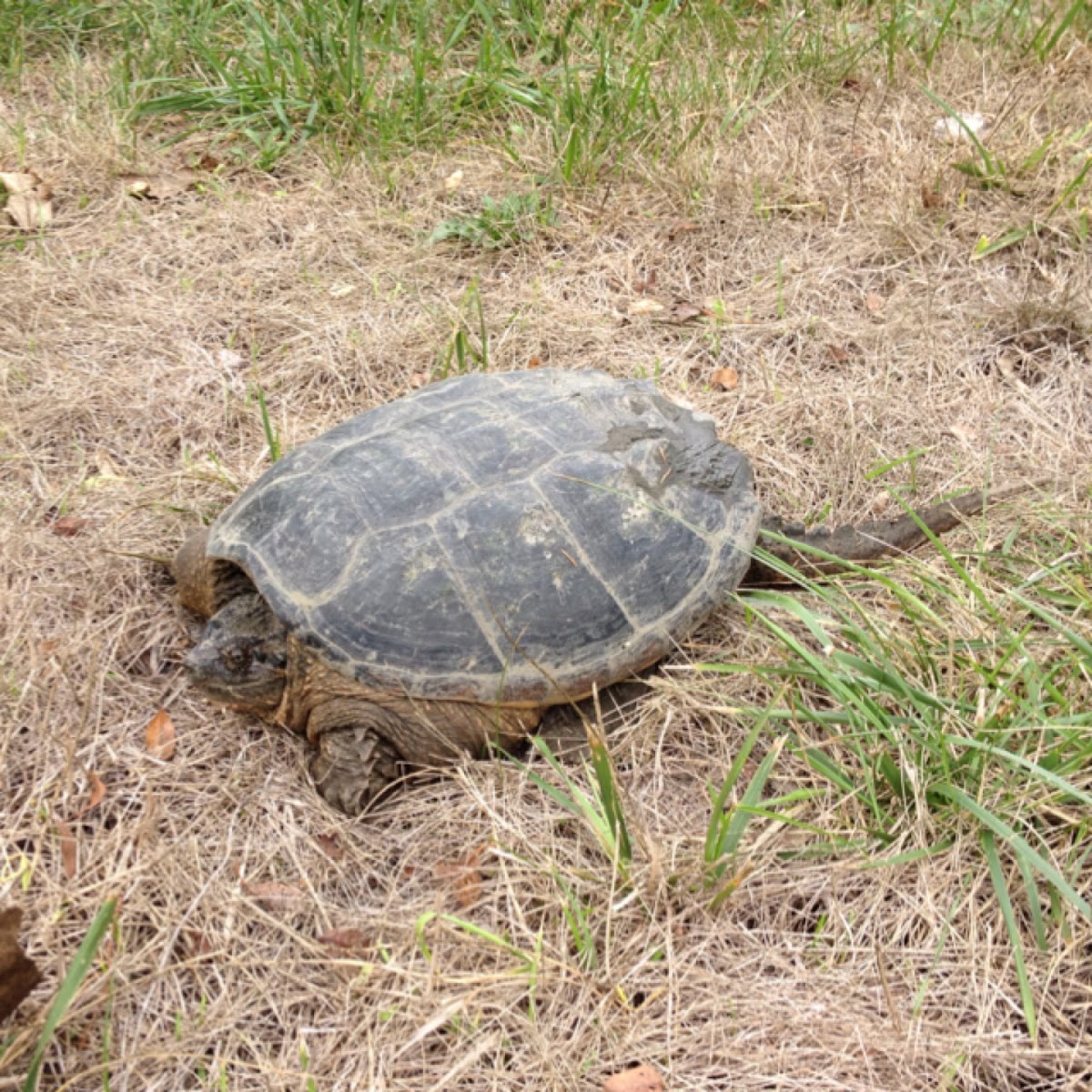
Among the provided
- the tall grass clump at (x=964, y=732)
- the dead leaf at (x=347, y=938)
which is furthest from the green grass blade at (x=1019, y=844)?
the dead leaf at (x=347, y=938)

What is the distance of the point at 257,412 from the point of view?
3.17 metres

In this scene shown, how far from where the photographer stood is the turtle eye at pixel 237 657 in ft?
7.36

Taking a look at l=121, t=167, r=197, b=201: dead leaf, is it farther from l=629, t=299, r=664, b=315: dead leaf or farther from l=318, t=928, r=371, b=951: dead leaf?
l=318, t=928, r=371, b=951: dead leaf

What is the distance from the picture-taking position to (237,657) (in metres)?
2.25

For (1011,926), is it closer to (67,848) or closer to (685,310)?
(67,848)

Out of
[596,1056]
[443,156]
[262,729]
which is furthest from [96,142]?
[596,1056]

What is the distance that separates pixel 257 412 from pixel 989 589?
2.19m

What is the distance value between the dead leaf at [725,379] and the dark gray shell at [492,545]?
814 millimetres

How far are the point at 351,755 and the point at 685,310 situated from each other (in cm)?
211

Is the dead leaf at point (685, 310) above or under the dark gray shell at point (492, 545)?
under

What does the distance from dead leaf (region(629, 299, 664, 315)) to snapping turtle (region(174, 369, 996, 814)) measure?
1.19 meters

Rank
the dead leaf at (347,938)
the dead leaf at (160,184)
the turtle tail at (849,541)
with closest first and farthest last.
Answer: the dead leaf at (347,938) < the turtle tail at (849,541) < the dead leaf at (160,184)

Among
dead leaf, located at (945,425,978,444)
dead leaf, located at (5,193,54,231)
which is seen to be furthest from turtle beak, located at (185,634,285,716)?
dead leaf, located at (5,193,54,231)

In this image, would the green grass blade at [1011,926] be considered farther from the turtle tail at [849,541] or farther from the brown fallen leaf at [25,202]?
the brown fallen leaf at [25,202]
